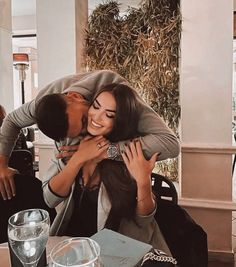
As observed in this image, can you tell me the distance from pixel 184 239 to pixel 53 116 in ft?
2.33

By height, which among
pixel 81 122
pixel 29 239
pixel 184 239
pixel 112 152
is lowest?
pixel 184 239

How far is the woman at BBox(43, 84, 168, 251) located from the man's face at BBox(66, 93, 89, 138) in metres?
0.03

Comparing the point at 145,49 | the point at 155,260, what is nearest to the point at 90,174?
the point at 155,260

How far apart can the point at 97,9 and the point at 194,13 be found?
951mm

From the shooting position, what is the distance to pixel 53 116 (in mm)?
1155

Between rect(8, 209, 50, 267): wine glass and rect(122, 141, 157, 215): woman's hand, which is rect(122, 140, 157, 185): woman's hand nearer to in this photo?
rect(122, 141, 157, 215): woman's hand

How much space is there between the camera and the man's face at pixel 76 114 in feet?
3.89

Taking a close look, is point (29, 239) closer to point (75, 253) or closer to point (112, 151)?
point (75, 253)

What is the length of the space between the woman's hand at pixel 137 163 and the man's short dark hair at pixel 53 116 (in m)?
0.26

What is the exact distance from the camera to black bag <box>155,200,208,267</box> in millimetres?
1266

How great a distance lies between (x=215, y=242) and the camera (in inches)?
86.7

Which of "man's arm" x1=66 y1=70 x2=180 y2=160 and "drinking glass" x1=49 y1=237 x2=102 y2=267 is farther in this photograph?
"man's arm" x1=66 y1=70 x2=180 y2=160

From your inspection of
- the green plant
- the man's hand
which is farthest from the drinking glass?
the green plant

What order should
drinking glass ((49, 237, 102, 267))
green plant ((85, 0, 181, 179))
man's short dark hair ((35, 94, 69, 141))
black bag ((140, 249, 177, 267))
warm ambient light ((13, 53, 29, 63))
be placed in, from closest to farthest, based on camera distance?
drinking glass ((49, 237, 102, 267))
black bag ((140, 249, 177, 267))
man's short dark hair ((35, 94, 69, 141))
green plant ((85, 0, 181, 179))
warm ambient light ((13, 53, 29, 63))
